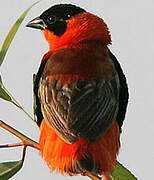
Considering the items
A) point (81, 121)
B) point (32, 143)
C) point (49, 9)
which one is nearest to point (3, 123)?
point (32, 143)

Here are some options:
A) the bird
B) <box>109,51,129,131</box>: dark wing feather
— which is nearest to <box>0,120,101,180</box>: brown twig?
the bird

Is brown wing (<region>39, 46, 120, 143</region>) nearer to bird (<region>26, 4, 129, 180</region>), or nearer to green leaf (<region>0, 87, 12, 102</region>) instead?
bird (<region>26, 4, 129, 180</region>)

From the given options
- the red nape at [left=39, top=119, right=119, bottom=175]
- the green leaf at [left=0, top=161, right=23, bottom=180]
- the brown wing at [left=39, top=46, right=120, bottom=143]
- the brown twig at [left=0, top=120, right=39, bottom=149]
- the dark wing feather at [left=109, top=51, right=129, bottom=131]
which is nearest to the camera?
the brown twig at [left=0, top=120, right=39, bottom=149]

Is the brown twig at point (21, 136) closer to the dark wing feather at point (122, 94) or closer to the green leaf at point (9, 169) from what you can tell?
the green leaf at point (9, 169)

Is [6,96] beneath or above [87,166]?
above

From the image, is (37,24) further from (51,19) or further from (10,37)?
(10,37)

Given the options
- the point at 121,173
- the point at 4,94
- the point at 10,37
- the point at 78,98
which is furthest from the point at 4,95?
the point at 121,173

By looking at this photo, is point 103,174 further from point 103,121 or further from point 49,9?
point 49,9
